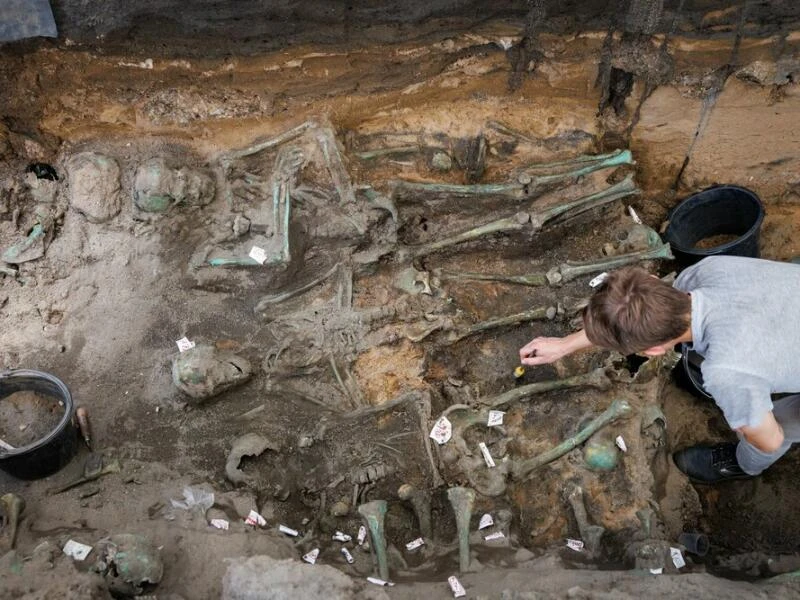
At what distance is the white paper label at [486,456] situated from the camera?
3.99 meters

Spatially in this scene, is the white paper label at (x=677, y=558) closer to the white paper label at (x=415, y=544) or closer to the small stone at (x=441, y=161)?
the white paper label at (x=415, y=544)

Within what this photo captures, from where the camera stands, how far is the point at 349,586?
3.02 m

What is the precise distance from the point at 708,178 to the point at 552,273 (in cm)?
169

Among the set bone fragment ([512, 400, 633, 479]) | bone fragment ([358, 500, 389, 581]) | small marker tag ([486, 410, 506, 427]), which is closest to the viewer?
bone fragment ([358, 500, 389, 581])

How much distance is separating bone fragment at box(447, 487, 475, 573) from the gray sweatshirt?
1468mm

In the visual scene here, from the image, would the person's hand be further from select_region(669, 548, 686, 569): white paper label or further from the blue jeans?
select_region(669, 548, 686, 569): white paper label

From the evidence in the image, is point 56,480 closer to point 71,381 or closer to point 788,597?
point 71,381

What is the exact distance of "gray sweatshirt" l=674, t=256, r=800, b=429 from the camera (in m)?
2.68

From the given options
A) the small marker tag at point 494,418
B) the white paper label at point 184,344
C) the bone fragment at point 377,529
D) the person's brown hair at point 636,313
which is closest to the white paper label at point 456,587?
the bone fragment at point 377,529

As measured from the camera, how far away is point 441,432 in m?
4.04

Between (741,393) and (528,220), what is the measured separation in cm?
210

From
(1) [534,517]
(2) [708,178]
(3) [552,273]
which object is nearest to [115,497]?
(1) [534,517]

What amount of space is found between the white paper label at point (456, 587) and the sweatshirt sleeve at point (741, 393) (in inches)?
57.5

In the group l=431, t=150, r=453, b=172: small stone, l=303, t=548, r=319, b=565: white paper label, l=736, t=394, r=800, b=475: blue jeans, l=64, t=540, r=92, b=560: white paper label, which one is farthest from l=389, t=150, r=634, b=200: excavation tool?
l=64, t=540, r=92, b=560: white paper label
